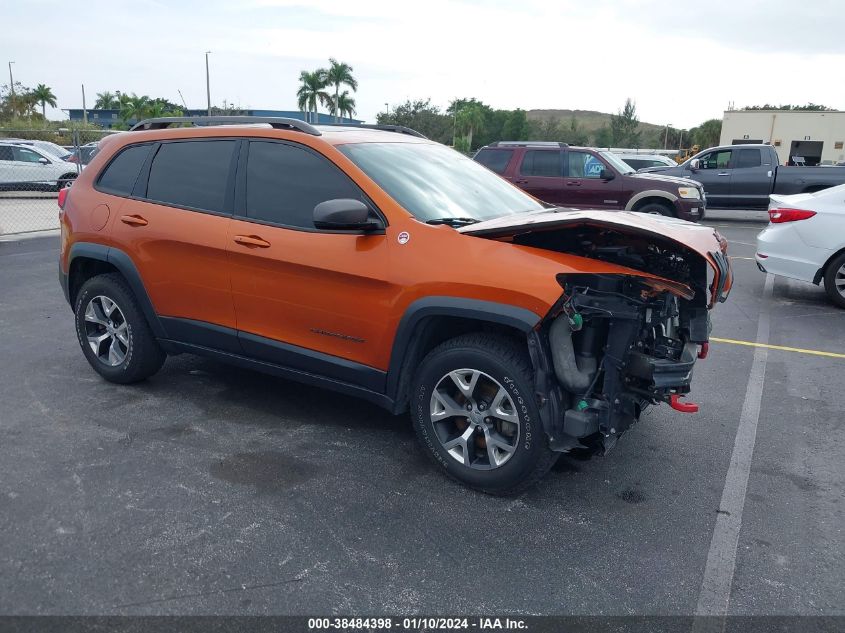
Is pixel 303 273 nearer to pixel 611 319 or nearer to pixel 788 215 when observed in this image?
pixel 611 319

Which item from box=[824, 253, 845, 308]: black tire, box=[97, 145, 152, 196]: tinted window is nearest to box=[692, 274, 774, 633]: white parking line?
box=[824, 253, 845, 308]: black tire

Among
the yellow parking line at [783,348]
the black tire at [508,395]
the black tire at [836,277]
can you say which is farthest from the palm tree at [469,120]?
the black tire at [508,395]

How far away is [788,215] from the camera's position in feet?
27.3

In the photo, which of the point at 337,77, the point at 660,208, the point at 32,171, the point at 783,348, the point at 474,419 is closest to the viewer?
the point at 474,419

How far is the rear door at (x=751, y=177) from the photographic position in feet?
57.7

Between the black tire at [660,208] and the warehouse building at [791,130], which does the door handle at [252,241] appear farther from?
the warehouse building at [791,130]

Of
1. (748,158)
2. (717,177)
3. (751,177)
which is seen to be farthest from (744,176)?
(717,177)

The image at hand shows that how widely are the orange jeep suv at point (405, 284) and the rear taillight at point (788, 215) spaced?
186 inches

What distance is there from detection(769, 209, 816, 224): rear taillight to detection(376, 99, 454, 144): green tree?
67.0 m

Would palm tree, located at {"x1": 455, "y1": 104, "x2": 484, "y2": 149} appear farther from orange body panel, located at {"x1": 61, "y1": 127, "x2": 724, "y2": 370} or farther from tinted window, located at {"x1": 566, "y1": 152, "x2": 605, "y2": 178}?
orange body panel, located at {"x1": 61, "y1": 127, "x2": 724, "y2": 370}

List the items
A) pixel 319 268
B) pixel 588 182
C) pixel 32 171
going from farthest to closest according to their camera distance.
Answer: pixel 32 171, pixel 588 182, pixel 319 268

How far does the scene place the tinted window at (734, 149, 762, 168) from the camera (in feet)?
58.2

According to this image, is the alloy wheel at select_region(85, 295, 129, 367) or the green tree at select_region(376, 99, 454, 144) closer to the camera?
the alloy wheel at select_region(85, 295, 129, 367)

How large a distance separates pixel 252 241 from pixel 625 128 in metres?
83.1
